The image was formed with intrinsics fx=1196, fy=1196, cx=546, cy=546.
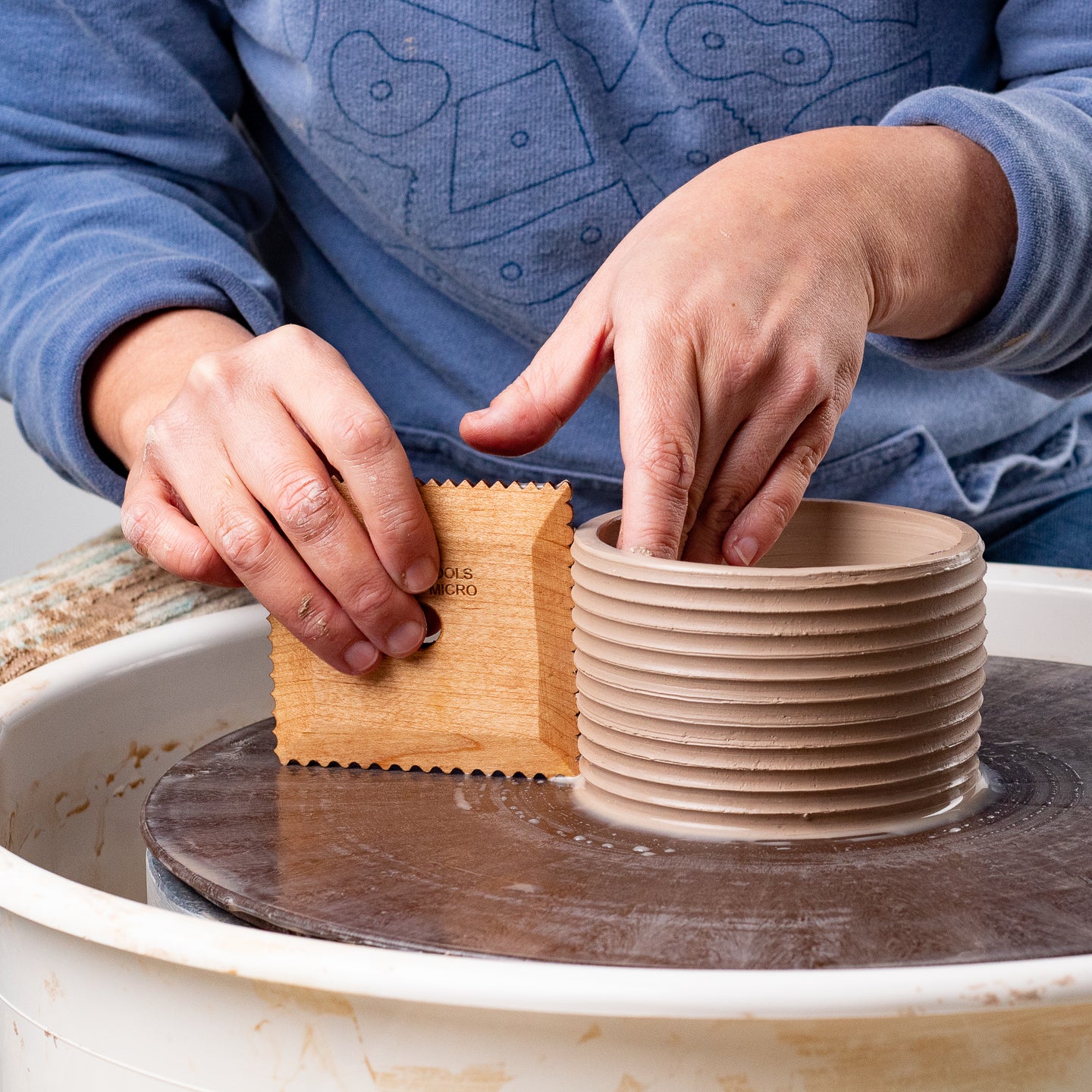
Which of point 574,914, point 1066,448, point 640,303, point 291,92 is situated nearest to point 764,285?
point 640,303

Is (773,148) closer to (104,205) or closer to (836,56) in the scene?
(836,56)

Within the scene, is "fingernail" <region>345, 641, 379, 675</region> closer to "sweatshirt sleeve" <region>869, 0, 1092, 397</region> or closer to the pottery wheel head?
the pottery wheel head

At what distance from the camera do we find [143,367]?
922mm

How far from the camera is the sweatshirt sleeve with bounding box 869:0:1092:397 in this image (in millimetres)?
761

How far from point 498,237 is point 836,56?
32 cm

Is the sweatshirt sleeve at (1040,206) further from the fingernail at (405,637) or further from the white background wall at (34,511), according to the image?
the white background wall at (34,511)

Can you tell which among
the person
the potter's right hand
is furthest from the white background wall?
the potter's right hand

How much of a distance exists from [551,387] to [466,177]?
47 cm

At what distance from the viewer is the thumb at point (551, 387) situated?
65cm

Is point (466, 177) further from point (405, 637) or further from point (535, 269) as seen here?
point (405, 637)

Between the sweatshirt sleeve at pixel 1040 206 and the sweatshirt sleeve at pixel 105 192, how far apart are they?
0.55 m

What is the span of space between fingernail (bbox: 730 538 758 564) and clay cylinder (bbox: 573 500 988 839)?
81 millimetres

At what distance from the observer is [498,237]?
1.06 m

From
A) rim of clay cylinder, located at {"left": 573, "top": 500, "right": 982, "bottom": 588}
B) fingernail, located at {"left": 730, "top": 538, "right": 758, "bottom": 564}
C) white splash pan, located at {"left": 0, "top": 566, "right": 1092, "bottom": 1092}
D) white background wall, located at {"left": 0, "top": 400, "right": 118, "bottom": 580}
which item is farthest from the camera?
white background wall, located at {"left": 0, "top": 400, "right": 118, "bottom": 580}
